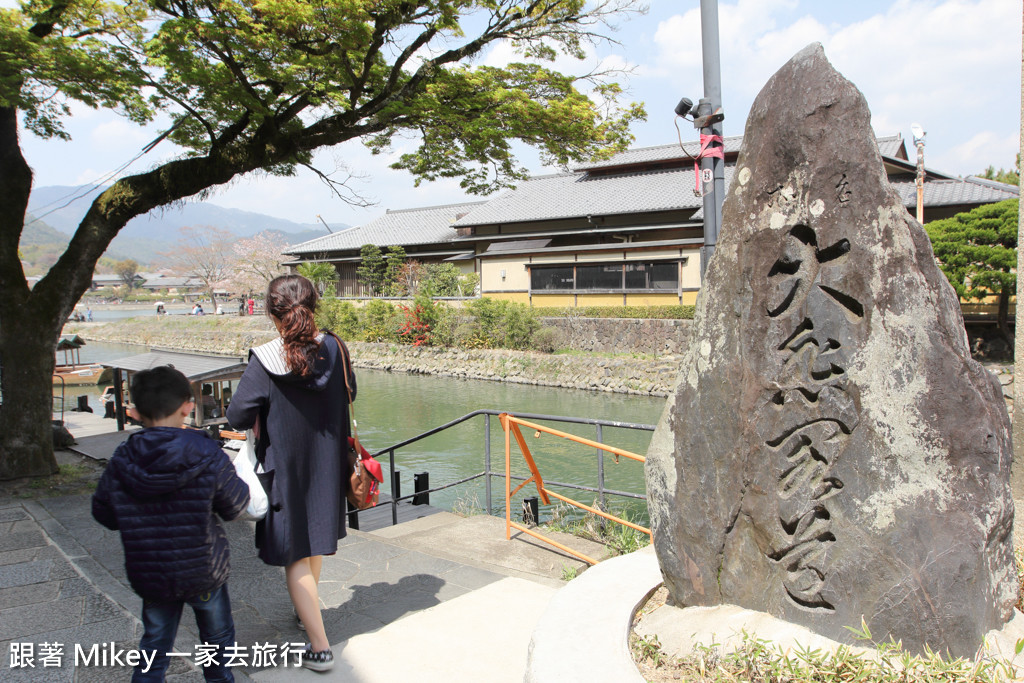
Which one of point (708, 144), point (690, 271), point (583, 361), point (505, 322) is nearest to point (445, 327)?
point (505, 322)

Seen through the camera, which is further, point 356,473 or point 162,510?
point 356,473

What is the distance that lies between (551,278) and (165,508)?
73.3 feet

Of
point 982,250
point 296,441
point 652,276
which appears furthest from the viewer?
point 652,276

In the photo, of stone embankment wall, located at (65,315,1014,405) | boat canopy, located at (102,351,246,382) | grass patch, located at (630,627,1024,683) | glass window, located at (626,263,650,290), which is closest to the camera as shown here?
grass patch, located at (630,627,1024,683)

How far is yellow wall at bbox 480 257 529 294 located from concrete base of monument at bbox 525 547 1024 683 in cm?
2220

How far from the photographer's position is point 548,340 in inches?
855

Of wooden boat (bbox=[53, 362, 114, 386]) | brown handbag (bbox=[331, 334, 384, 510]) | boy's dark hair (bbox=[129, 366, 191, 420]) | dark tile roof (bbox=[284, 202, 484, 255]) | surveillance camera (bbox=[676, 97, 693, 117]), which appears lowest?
wooden boat (bbox=[53, 362, 114, 386])

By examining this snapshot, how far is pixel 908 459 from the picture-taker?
2348mm

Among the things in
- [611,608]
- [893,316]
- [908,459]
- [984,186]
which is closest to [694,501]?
[611,608]

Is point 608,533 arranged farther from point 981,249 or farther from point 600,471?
point 981,249

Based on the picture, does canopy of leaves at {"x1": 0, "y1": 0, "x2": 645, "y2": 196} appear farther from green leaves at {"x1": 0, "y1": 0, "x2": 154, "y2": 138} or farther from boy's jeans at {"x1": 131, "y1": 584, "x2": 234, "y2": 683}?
boy's jeans at {"x1": 131, "y1": 584, "x2": 234, "y2": 683}

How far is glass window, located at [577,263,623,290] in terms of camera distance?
894 inches

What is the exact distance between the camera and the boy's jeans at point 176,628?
2477mm

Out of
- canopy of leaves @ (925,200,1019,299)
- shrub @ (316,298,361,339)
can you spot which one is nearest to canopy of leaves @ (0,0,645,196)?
canopy of leaves @ (925,200,1019,299)
